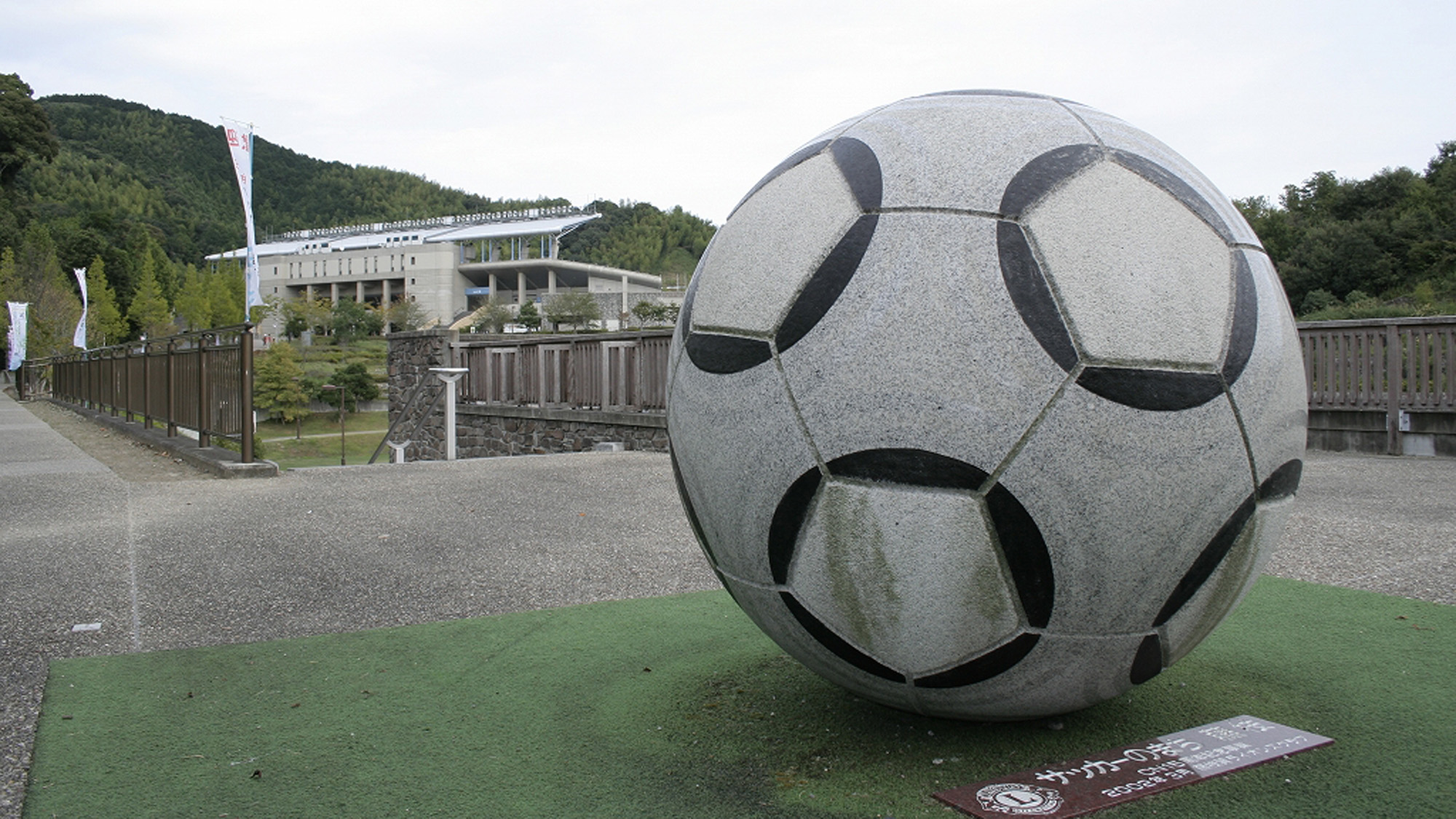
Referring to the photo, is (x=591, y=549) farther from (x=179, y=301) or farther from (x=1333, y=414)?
(x=179, y=301)

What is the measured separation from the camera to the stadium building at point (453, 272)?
102188 mm

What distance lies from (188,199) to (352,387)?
4224 inches

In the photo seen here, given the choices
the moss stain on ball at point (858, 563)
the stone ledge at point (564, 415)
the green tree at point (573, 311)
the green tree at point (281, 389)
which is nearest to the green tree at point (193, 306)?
the green tree at point (281, 389)

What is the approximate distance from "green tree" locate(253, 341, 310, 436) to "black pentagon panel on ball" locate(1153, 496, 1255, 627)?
2264 inches

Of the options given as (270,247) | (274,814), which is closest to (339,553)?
(274,814)

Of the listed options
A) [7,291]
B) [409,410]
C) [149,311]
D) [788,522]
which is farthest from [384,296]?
[788,522]

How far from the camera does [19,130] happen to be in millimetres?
80125

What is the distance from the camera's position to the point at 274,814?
2.33 metres

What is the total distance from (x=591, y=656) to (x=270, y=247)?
4950 inches

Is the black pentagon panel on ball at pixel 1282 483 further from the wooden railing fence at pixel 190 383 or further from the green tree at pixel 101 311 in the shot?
the green tree at pixel 101 311

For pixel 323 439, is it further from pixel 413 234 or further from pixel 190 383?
pixel 413 234

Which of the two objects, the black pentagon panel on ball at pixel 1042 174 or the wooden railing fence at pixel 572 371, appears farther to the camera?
the wooden railing fence at pixel 572 371

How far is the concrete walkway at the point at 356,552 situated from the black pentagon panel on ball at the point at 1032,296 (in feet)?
9.19

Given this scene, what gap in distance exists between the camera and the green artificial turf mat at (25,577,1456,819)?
7.84 ft
